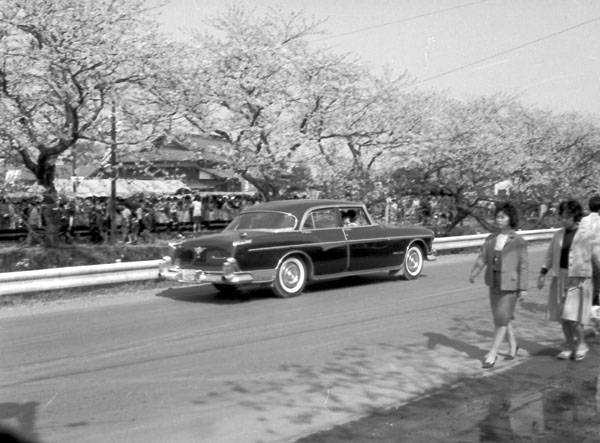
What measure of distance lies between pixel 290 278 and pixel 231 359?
4.60 m

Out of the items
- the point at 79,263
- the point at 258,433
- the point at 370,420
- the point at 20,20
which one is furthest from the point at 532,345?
the point at 20,20

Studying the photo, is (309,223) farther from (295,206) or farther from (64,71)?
(64,71)

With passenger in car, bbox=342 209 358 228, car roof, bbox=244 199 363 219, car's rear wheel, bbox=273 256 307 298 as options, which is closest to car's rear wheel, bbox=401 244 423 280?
passenger in car, bbox=342 209 358 228

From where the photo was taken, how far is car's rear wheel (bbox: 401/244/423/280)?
539 inches

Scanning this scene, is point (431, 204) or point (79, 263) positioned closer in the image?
point (79, 263)

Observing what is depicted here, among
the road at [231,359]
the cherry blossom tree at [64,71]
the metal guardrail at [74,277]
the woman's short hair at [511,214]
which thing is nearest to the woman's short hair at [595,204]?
the woman's short hair at [511,214]

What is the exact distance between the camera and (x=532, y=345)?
782 centimetres

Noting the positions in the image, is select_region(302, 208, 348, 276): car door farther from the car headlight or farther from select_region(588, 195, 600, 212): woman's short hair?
A: select_region(588, 195, 600, 212): woman's short hair

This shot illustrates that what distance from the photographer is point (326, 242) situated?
1219 centimetres

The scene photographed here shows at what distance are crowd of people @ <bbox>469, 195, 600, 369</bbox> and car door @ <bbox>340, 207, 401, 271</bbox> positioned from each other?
5384 millimetres

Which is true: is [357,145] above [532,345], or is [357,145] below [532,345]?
above

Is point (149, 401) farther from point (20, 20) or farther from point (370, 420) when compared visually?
point (20, 20)

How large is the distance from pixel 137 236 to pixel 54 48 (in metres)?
9.95

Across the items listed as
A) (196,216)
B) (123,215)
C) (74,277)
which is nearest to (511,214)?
(74,277)
